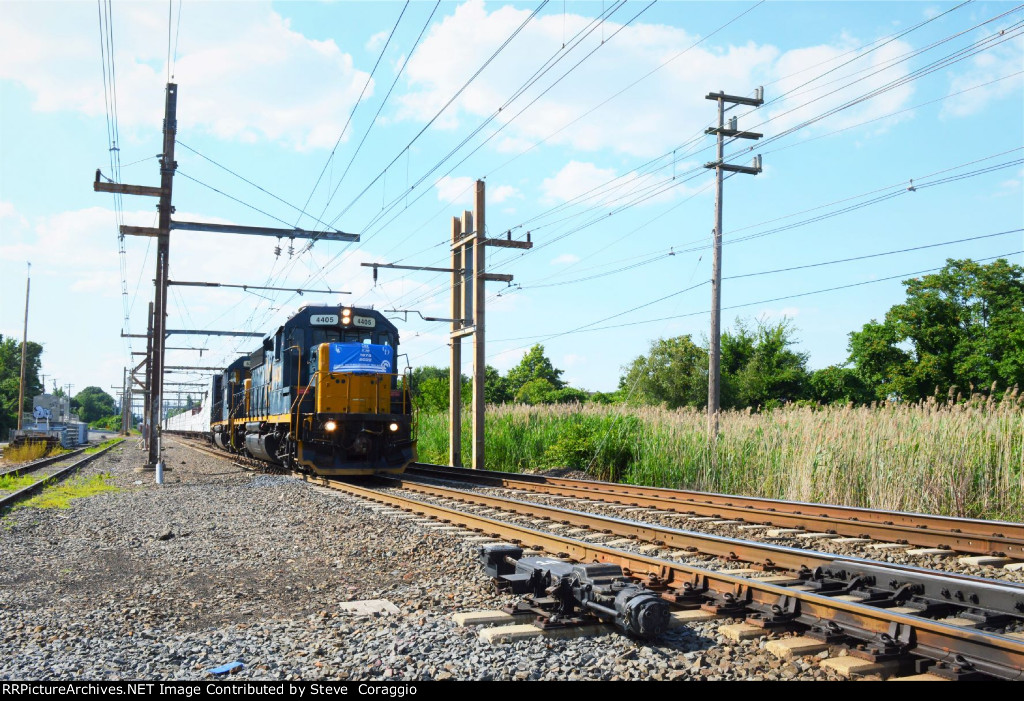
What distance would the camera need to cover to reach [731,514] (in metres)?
9.70

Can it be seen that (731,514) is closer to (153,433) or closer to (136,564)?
(136,564)

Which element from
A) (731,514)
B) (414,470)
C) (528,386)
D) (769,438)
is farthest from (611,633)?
(528,386)

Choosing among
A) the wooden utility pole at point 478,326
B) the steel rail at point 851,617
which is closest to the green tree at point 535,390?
the wooden utility pole at point 478,326

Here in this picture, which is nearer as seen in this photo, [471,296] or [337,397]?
[337,397]

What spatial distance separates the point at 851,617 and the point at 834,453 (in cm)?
725

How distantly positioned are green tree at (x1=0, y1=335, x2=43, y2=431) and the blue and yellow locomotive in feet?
191

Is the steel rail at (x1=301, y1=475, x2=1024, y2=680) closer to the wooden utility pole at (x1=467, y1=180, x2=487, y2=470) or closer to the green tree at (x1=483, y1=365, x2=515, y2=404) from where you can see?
the wooden utility pole at (x1=467, y1=180, x2=487, y2=470)

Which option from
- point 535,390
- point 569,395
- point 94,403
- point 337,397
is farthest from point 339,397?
point 94,403

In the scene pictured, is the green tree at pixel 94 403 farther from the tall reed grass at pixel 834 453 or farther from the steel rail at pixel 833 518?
the steel rail at pixel 833 518

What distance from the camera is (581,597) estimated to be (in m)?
4.73

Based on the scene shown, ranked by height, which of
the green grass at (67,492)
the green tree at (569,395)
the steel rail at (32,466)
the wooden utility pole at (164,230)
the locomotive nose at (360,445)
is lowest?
the steel rail at (32,466)

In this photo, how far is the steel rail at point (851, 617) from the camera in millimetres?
3625

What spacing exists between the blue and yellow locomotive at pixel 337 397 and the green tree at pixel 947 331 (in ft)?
112

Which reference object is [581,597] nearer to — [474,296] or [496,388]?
[474,296]
